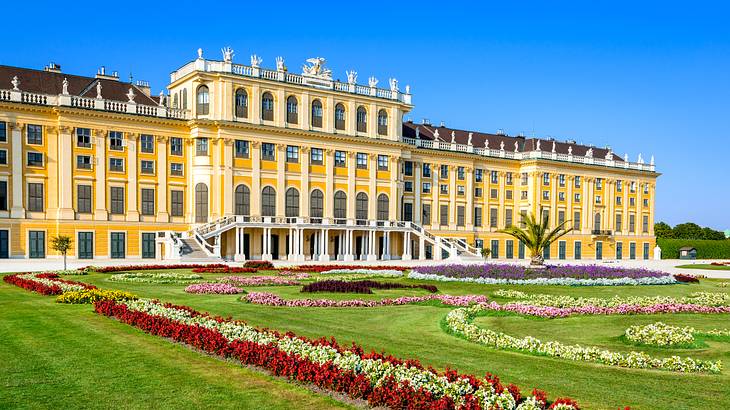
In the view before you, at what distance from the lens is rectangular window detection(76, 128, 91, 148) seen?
58.3 meters

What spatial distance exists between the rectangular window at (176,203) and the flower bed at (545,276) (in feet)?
106

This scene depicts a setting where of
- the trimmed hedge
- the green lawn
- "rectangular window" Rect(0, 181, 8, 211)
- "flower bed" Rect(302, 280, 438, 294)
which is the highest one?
"rectangular window" Rect(0, 181, 8, 211)

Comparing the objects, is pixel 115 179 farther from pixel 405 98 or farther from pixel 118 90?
pixel 405 98

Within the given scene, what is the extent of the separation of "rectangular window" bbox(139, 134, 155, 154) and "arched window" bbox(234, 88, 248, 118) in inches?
315

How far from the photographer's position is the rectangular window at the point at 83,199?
58625 mm

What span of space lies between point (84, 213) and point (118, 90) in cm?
1246

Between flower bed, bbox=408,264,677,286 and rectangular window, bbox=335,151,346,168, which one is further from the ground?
rectangular window, bbox=335,151,346,168

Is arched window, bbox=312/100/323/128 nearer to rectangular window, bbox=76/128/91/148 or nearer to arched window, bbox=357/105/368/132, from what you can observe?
arched window, bbox=357/105/368/132

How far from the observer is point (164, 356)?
43.4ft

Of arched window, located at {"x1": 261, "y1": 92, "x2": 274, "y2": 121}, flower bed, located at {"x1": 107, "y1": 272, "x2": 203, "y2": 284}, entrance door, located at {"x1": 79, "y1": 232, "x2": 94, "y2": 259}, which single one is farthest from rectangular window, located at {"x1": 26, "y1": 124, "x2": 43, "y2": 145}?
flower bed, located at {"x1": 107, "y1": 272, "x2": 203, "y2": 284}

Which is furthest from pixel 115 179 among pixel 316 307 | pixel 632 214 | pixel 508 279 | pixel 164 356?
pixel 632 214

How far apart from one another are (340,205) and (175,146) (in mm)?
17389

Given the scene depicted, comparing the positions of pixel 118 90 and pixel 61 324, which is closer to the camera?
pixel 61 324

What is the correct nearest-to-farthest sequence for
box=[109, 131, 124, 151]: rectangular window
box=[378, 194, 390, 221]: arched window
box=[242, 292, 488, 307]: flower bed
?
box=[242, 292, 488, 307]: flower bed → box=[109, 131, 124, 151]: rectangular window → box=[378, 194, 390, 221]: arched window
